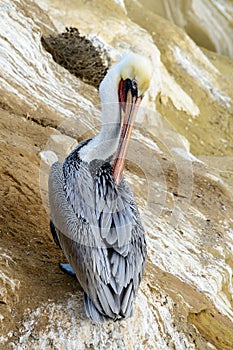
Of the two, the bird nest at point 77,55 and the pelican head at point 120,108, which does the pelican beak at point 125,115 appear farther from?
the bird nest at point 77,55

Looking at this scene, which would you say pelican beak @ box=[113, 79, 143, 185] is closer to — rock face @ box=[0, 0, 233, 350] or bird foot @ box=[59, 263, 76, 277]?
bird foot @ box=[59, 263, 76, 277]

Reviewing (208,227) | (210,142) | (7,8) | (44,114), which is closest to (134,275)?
(208,227)

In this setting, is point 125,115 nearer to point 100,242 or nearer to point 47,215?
point 100,242

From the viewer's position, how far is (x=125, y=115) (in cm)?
575

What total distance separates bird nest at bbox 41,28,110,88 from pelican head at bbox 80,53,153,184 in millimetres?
7058

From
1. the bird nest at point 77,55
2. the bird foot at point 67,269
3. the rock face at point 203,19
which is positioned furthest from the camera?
the rock face at point 203,19

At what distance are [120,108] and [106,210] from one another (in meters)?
1.15

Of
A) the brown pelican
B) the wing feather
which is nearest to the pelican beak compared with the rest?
the brown pelican

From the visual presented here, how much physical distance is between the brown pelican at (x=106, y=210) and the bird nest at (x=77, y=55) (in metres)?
7.19

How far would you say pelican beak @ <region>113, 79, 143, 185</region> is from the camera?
223 inches

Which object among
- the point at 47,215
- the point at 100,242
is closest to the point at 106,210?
the point at 100,242

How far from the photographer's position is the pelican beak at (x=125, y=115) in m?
5.66

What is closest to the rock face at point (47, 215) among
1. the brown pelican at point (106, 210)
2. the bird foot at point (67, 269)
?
the bird foot at point (67, 269)

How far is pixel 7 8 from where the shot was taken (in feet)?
38.3
